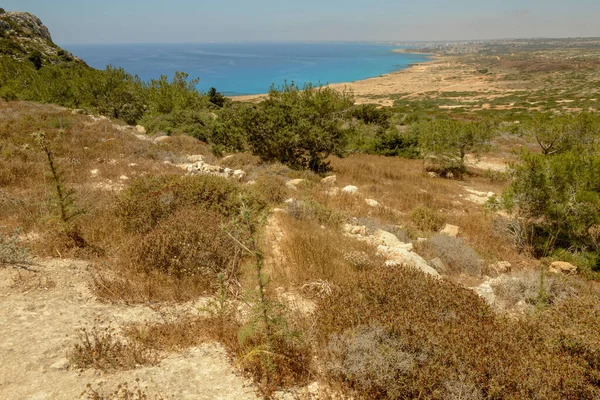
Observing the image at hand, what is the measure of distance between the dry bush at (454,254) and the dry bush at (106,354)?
550 cm

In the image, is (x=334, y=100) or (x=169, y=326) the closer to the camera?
(x=169, y=326)

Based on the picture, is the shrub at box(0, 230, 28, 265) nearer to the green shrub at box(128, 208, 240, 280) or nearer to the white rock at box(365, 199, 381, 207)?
the green shrub at box(128, 208, 240, 280)

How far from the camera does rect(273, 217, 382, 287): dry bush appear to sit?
15.8 feet

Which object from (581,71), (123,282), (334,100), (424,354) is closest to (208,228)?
(123,282)

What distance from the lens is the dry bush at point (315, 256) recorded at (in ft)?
15.8

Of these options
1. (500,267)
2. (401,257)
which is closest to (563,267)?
(500,267)

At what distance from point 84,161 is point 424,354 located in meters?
11.5

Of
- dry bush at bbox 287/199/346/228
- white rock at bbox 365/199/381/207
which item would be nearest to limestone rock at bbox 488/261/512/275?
dry bush at bbox 287/199/346/228

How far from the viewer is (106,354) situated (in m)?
3.08

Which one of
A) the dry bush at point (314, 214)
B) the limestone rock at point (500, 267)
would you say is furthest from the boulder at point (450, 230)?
the dry bush at point (314, 214)

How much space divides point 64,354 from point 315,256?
3.18m

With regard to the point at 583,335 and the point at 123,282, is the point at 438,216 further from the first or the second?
the point at 123,282

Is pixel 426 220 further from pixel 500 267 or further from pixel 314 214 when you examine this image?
pixel 314 214

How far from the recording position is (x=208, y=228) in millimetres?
5289
